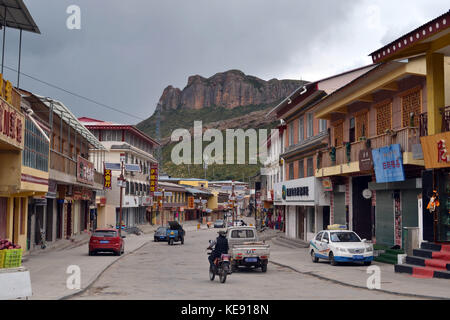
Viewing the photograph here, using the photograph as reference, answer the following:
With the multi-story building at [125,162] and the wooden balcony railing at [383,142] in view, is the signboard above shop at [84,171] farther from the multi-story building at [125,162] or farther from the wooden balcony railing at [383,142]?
the multi-story building at [125,162]

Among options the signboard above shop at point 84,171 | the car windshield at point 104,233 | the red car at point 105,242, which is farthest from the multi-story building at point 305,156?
the signboard above shop at point 84,171

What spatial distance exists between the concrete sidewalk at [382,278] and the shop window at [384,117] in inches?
244

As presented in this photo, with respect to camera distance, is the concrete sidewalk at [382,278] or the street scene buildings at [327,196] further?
the street scene buildings at [327,196]

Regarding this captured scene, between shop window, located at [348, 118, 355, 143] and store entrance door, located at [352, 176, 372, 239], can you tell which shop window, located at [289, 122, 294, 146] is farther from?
store entrance door, located at [352, 176, 372, 239]

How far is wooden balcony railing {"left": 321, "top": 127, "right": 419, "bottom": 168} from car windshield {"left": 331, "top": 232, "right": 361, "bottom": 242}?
3938 millimetres

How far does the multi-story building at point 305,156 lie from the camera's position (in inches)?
1348

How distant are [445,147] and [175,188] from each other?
76.2 m

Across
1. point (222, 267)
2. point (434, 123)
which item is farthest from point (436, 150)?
point (222, 267)

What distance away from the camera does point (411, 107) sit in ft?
73.0

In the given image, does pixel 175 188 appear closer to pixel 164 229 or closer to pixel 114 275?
pixel 164 229

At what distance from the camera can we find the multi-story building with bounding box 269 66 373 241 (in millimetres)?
34250

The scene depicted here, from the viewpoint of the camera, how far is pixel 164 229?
49438 mm

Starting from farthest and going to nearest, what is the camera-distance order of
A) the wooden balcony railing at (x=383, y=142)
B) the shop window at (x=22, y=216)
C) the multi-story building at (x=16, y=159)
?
the shop window at (x=22, y=216) → the wooden balcony railing at (x=383, y=142) → the multi-story building at (x=16, y=159)

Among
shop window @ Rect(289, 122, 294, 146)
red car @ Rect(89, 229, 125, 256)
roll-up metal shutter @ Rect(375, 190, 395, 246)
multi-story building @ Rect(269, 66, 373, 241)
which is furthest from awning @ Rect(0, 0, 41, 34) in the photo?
shop window @ Rect(289, 122, 294, 146)
